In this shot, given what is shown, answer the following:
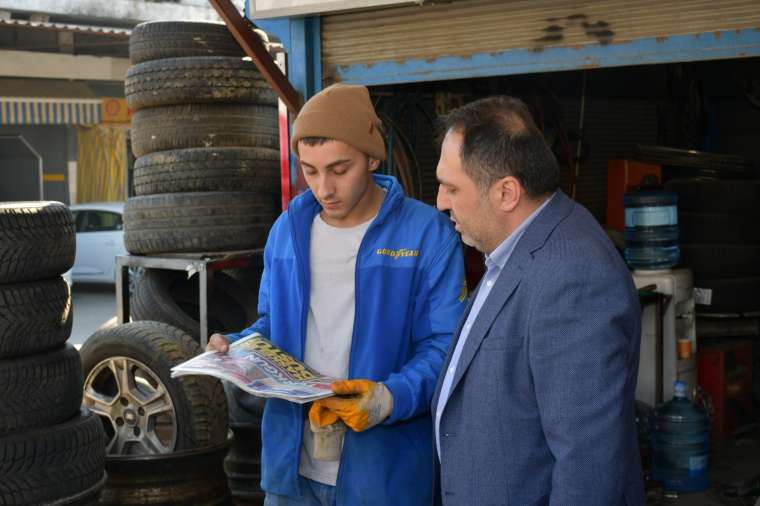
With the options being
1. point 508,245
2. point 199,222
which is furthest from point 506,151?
point 199,222

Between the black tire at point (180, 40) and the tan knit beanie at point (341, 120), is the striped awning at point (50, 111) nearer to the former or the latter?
the black tire at point (180, 40)

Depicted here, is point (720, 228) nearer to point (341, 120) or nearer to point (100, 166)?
point (341, 120)

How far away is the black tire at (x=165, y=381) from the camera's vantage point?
515 cm

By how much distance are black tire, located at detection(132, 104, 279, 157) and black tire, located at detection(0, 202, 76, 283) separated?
6.21 feet

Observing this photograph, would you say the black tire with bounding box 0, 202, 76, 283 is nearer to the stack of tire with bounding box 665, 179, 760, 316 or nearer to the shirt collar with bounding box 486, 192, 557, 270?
the shirt collar with bounding box 486, 192, 557, 270

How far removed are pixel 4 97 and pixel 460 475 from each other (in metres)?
19.4

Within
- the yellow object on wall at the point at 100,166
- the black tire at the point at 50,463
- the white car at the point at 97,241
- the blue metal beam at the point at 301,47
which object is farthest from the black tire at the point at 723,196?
the yellow object on wall at the point at 100,166

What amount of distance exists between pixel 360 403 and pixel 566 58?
8.23 ft

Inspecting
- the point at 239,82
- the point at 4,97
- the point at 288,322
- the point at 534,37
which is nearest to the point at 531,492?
the point at 288,322

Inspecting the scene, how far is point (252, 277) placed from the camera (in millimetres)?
6832

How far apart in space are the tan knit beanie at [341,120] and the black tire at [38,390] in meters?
2.05

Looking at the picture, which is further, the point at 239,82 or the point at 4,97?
the point at 4,97

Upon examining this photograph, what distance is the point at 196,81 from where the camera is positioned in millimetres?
6262

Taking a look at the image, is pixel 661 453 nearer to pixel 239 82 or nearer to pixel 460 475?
pixel 239 82
